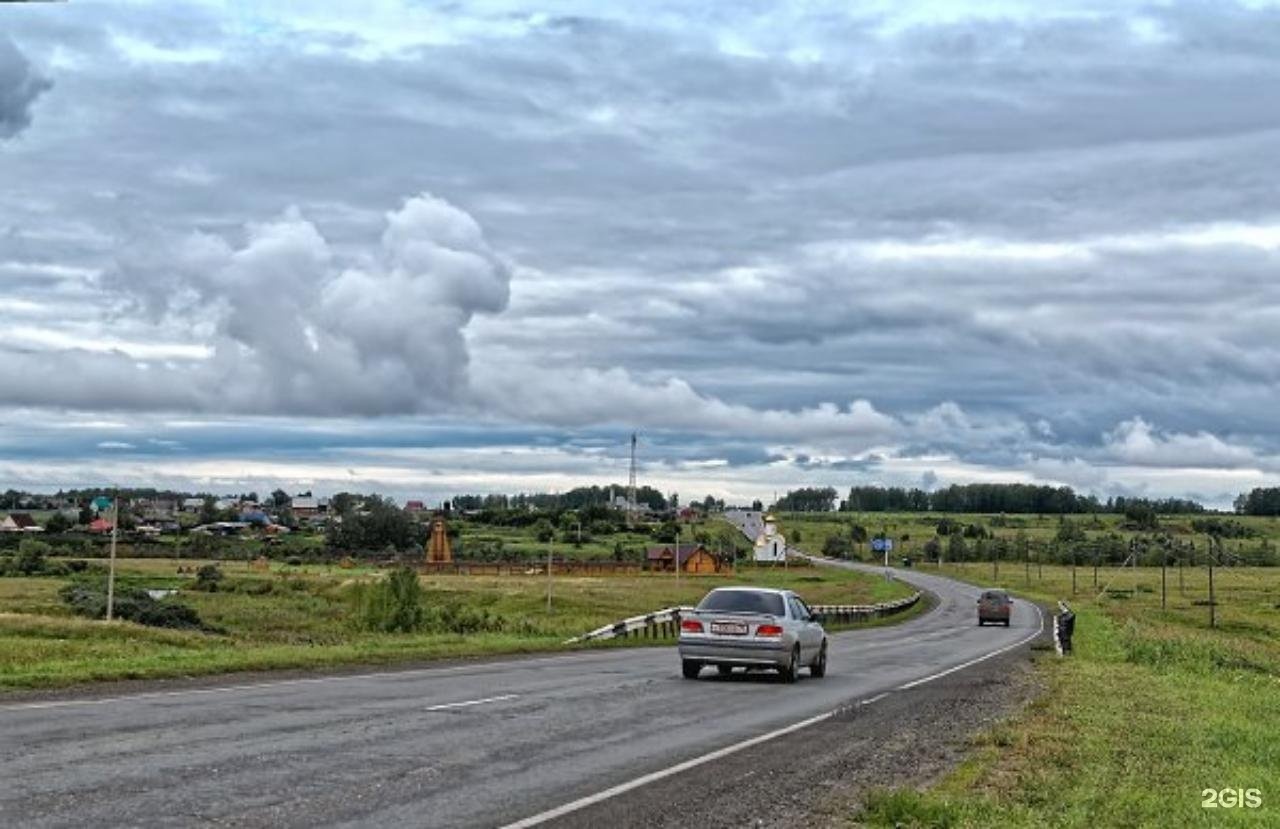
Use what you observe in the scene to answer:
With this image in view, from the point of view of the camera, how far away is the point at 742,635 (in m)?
25.2

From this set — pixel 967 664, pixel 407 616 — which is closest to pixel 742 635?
pixel 967 664

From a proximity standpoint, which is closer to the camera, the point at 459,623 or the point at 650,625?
the point at 650,625

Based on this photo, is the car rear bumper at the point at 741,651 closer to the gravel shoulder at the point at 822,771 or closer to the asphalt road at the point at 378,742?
the asphalt road at the point at 378,742

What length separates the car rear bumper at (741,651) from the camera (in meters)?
25.1

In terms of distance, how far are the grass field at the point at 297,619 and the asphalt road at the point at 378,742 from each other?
324 cm

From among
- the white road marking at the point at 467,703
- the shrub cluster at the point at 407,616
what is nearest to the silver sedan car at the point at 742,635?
the white road marking at the point at 467,703

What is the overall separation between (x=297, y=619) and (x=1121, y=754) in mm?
51952

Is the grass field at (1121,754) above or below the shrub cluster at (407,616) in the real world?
above

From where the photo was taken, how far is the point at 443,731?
51.8 feet

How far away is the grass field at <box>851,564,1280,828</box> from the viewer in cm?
1143

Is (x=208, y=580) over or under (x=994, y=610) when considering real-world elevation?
under

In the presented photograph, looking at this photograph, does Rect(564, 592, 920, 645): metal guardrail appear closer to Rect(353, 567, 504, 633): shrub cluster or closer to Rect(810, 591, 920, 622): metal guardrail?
Rect(810, 591, 920, 622): metal guardrail

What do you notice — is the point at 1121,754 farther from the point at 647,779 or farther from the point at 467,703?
the point at 467,703

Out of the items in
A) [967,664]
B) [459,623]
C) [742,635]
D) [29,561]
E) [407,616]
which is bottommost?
[29,561]
